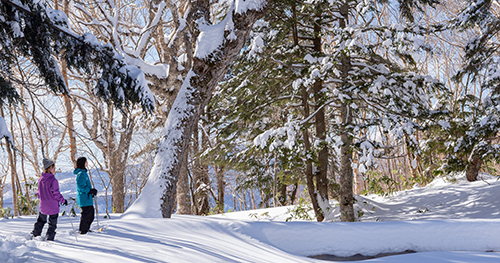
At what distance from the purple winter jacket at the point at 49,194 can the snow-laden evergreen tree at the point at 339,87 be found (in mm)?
3738

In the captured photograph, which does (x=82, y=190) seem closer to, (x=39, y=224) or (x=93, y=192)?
(x=93, y=192)

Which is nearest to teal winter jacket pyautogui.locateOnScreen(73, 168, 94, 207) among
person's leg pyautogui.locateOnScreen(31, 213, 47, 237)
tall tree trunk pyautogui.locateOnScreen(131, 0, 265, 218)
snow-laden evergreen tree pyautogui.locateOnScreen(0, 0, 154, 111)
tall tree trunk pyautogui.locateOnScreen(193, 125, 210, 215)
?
person's leg pyautogui.locateOnScreen(31, 213, 47, 237)

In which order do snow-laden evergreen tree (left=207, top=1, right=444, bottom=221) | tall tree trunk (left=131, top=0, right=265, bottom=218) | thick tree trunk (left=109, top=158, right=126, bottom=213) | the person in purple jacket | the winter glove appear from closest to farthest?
the person in purple jacket
the winter glove
tall tree trunk (left=131, top=0, right=265, bottom=218)
snow-laden evergreen tree (left=207, top=1, right=444, bottom=221)
thick tree trunk (left=109, top=158, right=126, bottom=213)

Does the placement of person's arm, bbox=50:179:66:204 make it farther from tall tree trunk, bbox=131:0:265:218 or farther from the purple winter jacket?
tall tree trunk, bbox=131:0:265:218

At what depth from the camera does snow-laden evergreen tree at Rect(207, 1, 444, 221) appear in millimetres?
6371

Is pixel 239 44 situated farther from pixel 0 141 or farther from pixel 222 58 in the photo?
pixel 0 141

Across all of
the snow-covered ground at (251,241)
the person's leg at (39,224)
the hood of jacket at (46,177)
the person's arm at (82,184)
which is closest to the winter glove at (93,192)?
the person's arm at (82,184)

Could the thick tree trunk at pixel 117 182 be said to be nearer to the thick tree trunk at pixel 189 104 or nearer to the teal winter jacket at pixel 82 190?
the thick tree trunk at pixel 189 104

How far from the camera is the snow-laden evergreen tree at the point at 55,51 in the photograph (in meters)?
3.98

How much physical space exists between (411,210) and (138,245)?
7889 mm

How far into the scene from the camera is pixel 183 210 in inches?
388

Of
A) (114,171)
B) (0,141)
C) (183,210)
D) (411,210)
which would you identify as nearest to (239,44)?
(0,141)

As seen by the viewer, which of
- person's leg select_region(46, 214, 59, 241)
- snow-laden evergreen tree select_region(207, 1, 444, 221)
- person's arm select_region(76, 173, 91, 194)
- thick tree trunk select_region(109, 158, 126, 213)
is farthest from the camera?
thick tree trunk select_region(109, 158, 126, 213)

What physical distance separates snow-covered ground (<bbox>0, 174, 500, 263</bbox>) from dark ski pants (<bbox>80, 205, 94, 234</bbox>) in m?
0.16
